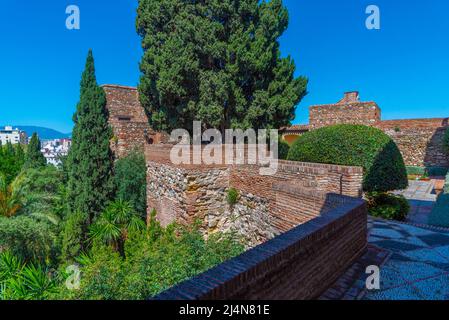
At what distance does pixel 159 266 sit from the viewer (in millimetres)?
6035

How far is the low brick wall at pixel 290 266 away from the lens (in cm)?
205

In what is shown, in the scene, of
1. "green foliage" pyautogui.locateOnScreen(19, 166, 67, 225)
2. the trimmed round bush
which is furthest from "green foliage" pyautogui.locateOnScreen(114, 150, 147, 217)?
the trimmed round bush

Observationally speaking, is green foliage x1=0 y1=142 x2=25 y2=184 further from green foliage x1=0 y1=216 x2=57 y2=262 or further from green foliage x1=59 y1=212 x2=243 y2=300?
green foliage x1=59 y1=212 x2=243 y2=300

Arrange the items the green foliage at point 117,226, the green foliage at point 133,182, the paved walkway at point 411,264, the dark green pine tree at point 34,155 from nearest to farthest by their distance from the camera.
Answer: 1. the paved walkway at point 411,264
2. the green foliage at point 117,226
3. the green foliage at point 133,182
4. the dark green pine tree at point 34,155

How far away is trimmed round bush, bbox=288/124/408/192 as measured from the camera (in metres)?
6.92

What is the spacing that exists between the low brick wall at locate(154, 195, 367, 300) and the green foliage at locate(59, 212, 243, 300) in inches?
116

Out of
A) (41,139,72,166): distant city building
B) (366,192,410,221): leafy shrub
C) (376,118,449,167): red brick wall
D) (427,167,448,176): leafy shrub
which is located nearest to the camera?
(366,192,410,221): leafy shrub

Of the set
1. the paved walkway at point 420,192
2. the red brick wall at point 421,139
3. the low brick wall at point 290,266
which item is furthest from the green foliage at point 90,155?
the red brick wall at point 421,139

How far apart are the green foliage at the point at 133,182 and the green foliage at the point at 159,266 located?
3834 millimetres

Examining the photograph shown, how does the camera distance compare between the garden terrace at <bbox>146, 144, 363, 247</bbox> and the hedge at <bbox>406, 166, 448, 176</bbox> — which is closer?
the garden terrace at <bbox>146, 144, 363, 247</bbox>

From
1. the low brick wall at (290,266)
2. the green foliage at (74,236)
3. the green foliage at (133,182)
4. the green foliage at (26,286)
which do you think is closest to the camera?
the low brick wall at (290,266)

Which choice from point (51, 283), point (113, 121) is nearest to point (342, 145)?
point (51, 283)

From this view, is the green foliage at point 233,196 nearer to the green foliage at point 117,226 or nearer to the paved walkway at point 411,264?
the paved walkway at point 411,264
